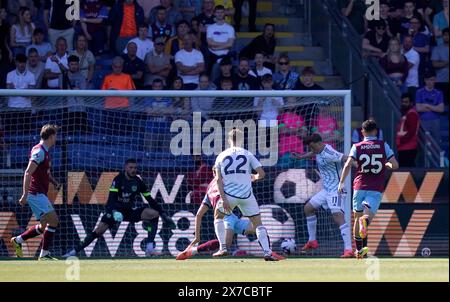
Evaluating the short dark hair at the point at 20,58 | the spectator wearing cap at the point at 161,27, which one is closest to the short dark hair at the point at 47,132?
the short dark hair at the point at 20,58

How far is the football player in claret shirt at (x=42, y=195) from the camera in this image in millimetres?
17688

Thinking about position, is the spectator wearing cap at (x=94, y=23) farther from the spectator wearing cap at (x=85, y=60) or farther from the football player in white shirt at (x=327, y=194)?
the football player in white shirt at (x=327, y=194)

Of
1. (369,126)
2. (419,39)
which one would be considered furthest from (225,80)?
(419,39)

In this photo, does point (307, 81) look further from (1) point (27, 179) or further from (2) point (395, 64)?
(1) point (27, 179)

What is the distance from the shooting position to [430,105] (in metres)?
23.1

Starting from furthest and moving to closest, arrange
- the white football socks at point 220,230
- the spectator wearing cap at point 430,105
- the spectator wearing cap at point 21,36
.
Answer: the spectator wearing cap at point 430,105, the spectator wearing cap at point 21,36, the white football socks at point 220,230

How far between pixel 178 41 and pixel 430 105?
4.99m

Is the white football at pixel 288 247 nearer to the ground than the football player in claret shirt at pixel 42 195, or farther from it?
nearer to the ground

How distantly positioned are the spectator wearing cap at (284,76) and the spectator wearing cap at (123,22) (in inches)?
112

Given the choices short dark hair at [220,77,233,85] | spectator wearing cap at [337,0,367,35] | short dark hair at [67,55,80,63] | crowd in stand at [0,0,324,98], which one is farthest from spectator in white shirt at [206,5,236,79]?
spectator wearing cap at [337,0,367,35]

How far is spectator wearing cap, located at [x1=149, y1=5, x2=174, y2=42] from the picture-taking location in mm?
23234

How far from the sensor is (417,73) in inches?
943

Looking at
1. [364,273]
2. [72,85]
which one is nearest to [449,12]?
[72,85]

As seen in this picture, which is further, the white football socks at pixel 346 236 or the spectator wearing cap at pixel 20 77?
the spectator wearing cap at pixel 20 77
